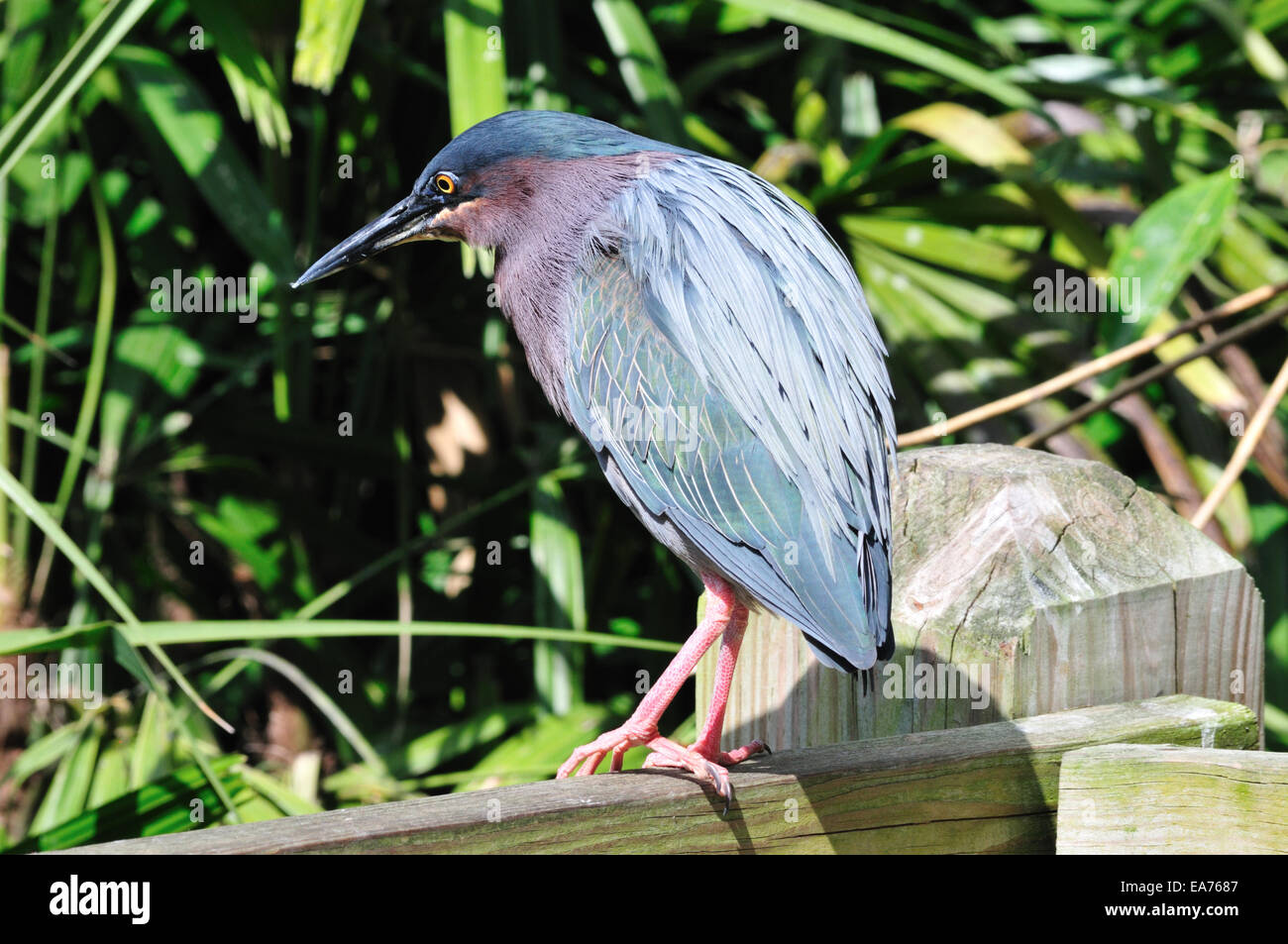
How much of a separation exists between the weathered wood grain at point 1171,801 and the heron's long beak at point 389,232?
4.62 ft

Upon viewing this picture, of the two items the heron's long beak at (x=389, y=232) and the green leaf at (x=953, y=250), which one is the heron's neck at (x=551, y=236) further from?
the green leaf at (x=953, y=250)

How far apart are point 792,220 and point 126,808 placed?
1.30 metres

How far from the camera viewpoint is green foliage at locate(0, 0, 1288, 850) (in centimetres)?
281

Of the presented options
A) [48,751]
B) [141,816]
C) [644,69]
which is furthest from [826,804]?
[48,751]

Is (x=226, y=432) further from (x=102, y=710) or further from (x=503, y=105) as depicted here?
(x=503, y=105)

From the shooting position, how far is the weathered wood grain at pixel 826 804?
1040 mm

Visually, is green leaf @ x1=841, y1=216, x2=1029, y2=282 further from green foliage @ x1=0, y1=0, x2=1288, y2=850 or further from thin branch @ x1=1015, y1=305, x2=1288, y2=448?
thin branch @ x1=1015, y1=305, x2=1288, y2=448

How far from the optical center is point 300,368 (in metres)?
3.44

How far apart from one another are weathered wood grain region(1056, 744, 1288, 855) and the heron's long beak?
1.41m

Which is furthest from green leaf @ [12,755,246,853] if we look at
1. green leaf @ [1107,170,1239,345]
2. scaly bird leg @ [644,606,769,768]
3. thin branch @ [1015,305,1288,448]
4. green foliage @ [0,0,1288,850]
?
green leaf @ [1107,170,1239,345]

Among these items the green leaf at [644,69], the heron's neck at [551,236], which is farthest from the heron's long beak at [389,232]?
the green leaf at [644,69]

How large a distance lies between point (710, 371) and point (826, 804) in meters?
Result: 0.71

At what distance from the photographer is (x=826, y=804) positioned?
1.26m

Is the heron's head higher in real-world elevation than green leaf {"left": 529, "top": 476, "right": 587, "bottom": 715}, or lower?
higher
